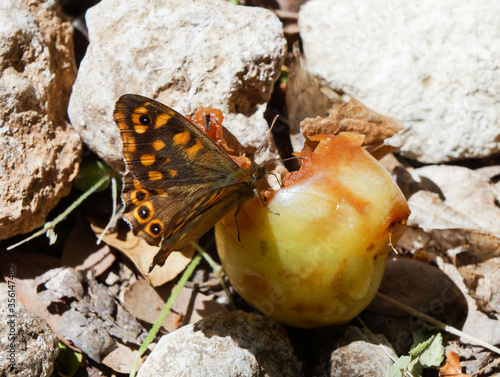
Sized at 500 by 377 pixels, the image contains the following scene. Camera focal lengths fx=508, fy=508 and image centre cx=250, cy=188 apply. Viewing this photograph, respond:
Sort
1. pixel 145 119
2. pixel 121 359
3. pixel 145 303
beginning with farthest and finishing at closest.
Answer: pixel 145 303
pixel 121 359
pixel 145 119

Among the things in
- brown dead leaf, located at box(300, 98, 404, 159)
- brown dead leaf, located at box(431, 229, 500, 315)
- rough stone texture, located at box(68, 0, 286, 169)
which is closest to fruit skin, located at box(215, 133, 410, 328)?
brown dead leaf, located at box(300, 98, 404, 159)

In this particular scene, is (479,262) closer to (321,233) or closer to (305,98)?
(321,233)

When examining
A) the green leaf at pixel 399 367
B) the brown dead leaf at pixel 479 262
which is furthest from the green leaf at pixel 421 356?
the brown dead leaf at pixel 479 262

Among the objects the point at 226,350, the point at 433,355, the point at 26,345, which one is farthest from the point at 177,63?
the point at 433,355

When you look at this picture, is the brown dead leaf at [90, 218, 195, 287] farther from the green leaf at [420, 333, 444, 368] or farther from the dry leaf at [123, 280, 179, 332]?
the green leaf at [420, 333, 444, 368]

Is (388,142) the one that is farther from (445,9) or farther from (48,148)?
(48,148)
